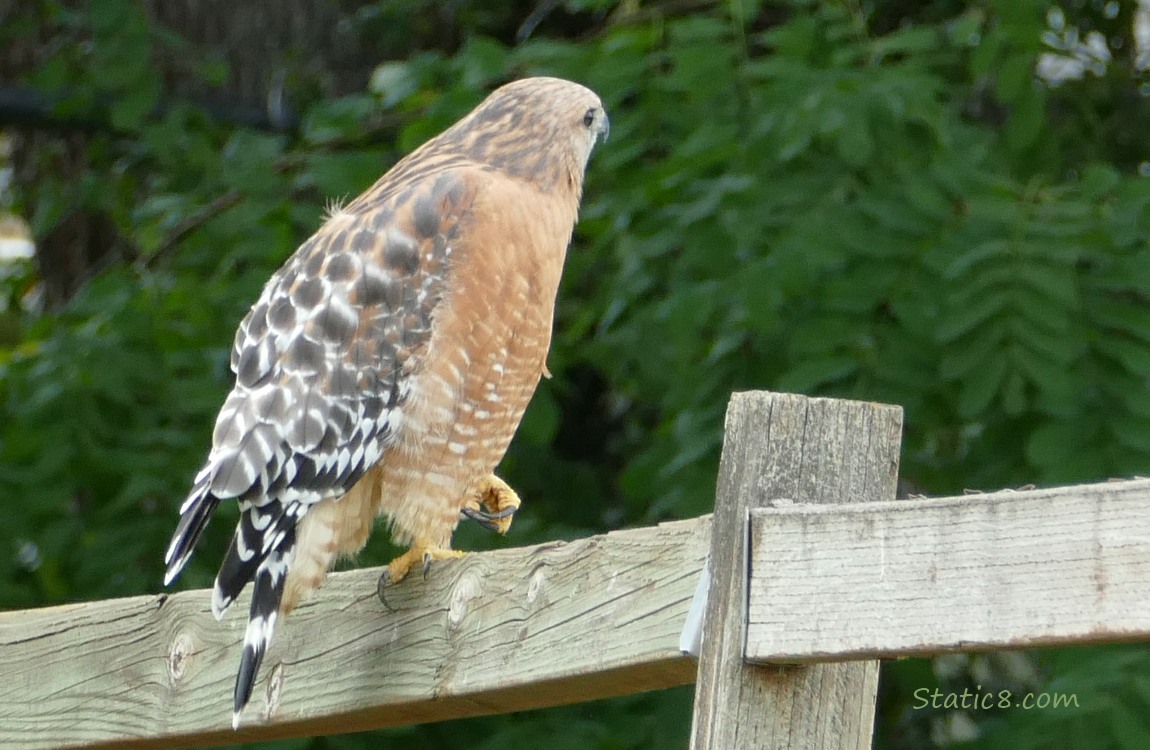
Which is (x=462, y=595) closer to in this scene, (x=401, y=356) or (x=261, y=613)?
(x=261, y=613)

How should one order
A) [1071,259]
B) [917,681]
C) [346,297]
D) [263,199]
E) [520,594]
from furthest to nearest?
[263,199] → [917,681] → [1071,259] → [346,297] → [520,594]

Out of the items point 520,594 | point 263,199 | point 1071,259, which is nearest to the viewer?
point 520,594

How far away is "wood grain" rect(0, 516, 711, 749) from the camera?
1658 mm

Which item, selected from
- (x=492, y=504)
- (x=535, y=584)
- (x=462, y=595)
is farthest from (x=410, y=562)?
(x=492, y=504)

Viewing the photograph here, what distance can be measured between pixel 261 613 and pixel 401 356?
2.06ft

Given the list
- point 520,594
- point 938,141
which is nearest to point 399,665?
point 520,594

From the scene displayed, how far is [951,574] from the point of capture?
1312 mm

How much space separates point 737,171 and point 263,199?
1579mm

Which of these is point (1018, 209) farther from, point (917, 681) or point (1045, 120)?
point (917, 681)

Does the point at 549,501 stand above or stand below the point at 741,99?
below

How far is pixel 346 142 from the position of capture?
4.95m

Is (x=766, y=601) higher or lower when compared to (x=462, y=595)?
higher

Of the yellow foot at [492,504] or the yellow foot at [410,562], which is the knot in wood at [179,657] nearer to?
the yellow foot at [410,562]

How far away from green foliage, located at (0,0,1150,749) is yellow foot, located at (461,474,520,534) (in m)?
0.81
